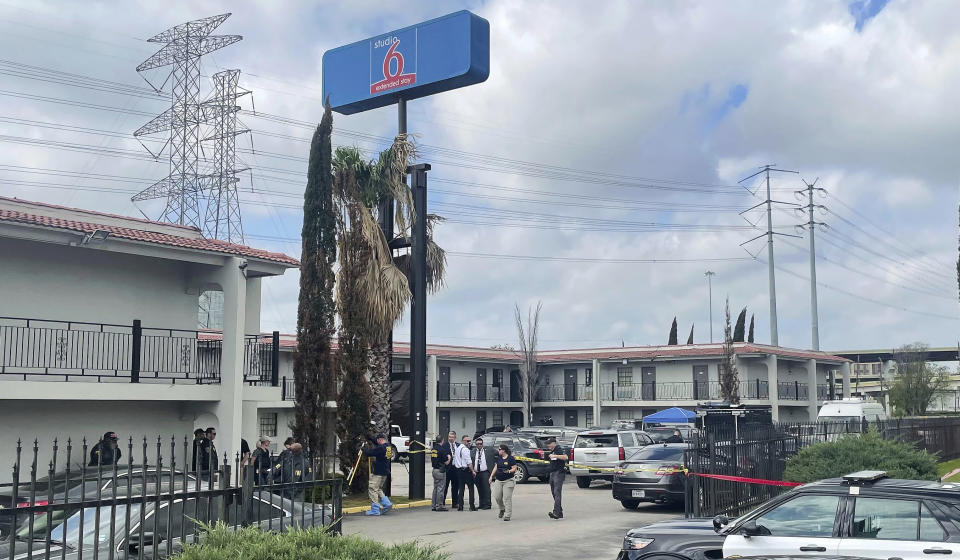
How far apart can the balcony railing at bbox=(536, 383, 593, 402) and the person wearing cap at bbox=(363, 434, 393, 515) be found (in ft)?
114

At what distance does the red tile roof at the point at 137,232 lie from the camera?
17.5 metres

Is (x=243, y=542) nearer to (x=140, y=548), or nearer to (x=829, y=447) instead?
(x=140, y=548)

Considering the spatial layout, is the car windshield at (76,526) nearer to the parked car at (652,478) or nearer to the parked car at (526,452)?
the parked car at (652,478)

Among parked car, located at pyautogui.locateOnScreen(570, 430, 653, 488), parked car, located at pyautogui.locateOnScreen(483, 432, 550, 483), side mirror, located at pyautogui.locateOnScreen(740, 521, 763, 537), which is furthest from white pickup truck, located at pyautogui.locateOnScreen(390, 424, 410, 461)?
side mirror, located at pyautogui.locateOnScreen(740, 521, 763, 537)

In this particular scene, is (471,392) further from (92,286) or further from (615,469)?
(92,286)

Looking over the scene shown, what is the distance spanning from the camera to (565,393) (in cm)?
5478

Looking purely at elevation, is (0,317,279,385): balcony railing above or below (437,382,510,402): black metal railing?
above

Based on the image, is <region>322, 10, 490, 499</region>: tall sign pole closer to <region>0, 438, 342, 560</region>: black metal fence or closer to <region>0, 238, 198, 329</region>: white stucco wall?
<region>0, 238, 198, 329</region>: white stucco wall

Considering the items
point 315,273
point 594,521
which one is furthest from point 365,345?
point 594,521

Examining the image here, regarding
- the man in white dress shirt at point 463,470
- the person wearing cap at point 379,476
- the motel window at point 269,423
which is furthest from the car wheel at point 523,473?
the motel window at point 269,423

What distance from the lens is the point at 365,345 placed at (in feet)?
74.1

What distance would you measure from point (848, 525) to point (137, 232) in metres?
15.6

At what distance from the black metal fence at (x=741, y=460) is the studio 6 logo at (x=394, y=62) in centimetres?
1345

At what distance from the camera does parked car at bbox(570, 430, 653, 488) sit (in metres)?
27.0
